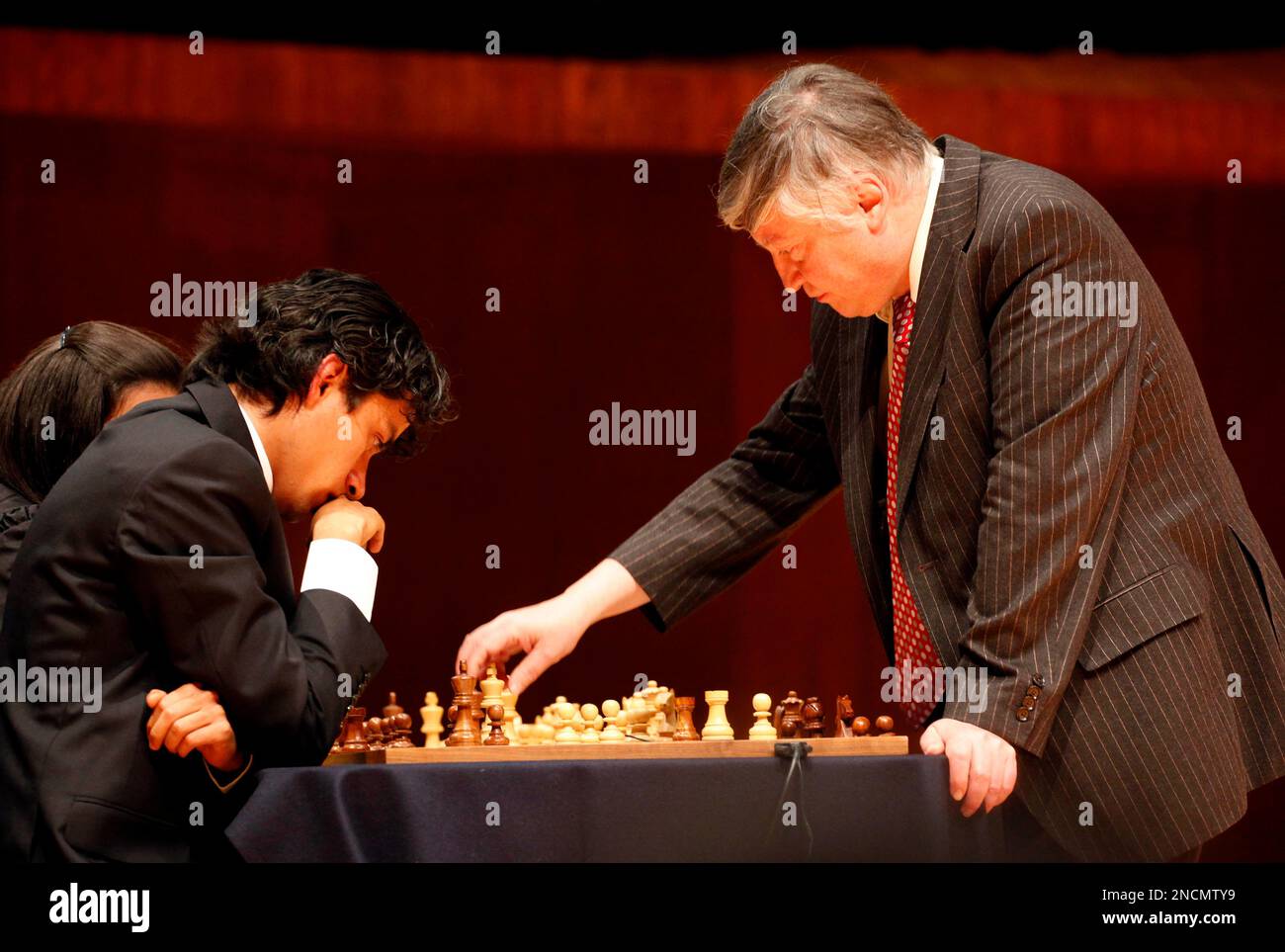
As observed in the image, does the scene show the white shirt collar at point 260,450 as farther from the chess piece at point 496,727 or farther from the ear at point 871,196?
the ear at point 871,196

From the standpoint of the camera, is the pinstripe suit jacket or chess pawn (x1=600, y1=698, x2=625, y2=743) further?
chess pawn (x1=600, y1=698, x2=625, y2=743)

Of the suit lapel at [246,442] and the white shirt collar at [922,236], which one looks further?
the white shirt collar at [922,236]

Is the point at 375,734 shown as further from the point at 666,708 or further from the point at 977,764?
the point at 977,764

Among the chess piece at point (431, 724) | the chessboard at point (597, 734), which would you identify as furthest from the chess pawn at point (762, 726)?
the chess piece at point (431, 724)

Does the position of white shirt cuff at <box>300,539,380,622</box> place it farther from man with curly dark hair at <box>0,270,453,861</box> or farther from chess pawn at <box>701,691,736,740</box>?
chess pawn at <box>701,691,736,740</box>

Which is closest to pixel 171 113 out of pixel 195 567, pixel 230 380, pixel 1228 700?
pixel 230 380

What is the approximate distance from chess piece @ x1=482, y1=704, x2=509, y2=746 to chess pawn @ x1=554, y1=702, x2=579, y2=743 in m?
0.07

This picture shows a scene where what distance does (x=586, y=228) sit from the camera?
13.7 ft

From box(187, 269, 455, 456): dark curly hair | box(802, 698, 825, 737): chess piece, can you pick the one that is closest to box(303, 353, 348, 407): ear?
box(187, 269, 455, 456): dark curly hair

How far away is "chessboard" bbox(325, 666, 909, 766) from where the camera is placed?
1.79 meters

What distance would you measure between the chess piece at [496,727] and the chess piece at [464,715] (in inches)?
0.9

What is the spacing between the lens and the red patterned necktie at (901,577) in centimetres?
210

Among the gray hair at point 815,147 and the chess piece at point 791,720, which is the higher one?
the gray hair at point 815,147
